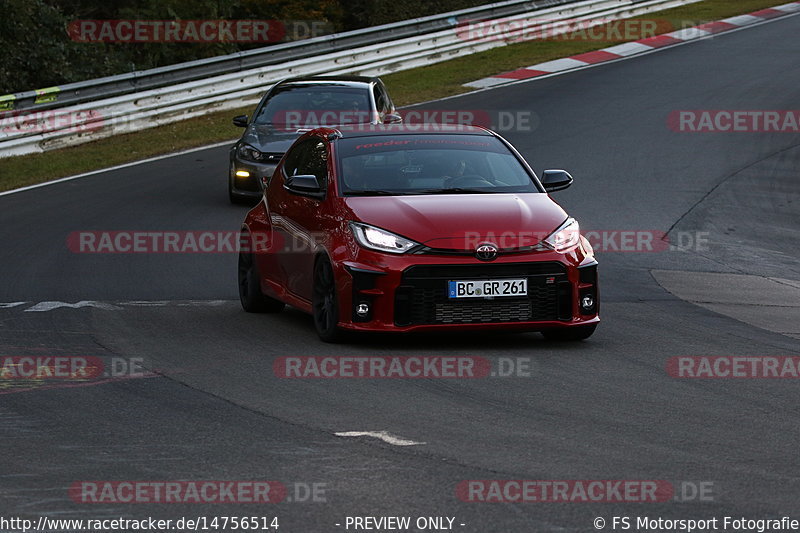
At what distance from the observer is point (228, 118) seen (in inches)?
1064

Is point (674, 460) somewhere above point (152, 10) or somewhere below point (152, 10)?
below

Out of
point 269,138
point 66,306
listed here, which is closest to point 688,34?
point 269,138

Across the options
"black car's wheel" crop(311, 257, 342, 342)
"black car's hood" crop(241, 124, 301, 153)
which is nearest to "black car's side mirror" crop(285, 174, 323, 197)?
"black car's wheel" crop(311, 257, 342, 342)

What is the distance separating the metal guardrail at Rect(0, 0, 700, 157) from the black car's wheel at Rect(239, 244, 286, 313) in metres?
13.0

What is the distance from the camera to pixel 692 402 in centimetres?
766

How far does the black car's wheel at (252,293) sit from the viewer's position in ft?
37.0

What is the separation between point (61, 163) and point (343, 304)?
1466cm

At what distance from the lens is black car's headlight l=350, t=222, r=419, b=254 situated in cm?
925

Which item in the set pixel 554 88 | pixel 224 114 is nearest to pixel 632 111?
pixel 554 88

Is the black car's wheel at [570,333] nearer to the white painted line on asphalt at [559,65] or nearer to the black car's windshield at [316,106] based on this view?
the black car's windshield at [316,106]

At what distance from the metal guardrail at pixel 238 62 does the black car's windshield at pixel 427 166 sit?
14.6 metres

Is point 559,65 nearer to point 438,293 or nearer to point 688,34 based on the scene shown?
point 688,34

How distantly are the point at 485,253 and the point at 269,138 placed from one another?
9.29 meters

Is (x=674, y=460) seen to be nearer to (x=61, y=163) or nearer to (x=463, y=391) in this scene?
(x=463, y=391)
